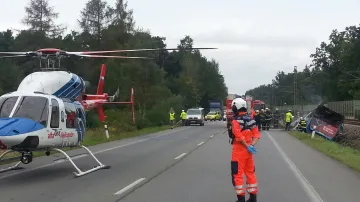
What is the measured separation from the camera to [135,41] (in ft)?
201

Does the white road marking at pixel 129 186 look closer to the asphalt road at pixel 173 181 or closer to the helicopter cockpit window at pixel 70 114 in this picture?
the asphalt road at pixel 173 181

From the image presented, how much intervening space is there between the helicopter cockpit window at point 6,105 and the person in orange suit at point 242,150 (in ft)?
19.9

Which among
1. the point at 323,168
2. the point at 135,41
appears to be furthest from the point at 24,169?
the point at 135,41

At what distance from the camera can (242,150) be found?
29.7ft

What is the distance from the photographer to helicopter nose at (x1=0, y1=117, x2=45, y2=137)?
11.7 meters

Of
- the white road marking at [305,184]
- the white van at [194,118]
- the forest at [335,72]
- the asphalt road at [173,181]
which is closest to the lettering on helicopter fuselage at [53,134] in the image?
the asphalt road at [173,181]

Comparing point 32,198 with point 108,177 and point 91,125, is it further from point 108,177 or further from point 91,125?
point 91,125

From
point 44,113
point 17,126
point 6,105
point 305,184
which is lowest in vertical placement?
point 305,184

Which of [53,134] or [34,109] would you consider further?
[53,134]

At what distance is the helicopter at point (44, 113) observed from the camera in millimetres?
12117

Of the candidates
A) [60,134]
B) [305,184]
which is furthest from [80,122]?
[305,184]

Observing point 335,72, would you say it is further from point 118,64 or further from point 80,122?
point 80,122

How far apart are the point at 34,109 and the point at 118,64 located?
46791mm

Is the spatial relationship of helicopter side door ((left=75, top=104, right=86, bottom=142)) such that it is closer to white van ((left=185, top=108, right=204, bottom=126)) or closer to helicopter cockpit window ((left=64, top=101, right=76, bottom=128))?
helicopter cockpit window ((left=64, top=101, right=76, bottom=128))
